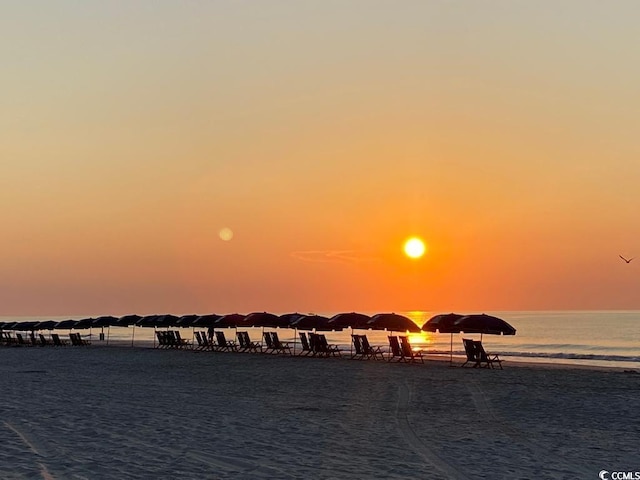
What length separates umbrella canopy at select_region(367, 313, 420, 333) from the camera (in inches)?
1009

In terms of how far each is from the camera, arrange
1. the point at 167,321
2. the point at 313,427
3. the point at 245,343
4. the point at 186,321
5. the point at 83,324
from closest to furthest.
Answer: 1. the point at 313,427
2. the point at 245,343
3. the point at 186,321
4. the point at 167,321
5. the point at 83,324

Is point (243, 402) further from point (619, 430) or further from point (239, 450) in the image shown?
point (619, 430)

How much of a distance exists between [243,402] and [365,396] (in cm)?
266

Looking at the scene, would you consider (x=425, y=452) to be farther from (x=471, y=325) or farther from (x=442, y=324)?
(x=442, y=324)

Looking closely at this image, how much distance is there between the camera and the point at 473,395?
14.3 meters

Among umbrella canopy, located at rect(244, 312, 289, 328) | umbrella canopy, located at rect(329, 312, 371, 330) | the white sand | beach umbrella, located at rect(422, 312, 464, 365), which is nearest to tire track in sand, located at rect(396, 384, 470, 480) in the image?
the white sand

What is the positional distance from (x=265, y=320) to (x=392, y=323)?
8.12 metres

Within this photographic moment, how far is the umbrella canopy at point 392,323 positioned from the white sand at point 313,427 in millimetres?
7393

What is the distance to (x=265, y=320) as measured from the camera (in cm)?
3177

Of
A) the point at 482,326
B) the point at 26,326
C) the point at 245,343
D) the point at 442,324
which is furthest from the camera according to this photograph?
the point at 26,326

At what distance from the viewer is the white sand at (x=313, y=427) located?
685 centimetres

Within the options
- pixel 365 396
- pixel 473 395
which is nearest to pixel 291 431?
pixel 365 396

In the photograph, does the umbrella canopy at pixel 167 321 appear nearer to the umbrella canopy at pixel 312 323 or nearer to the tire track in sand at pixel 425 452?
the umbrella canopy at pixel 312 323

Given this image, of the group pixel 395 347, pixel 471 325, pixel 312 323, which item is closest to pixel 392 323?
pixel 395 347
